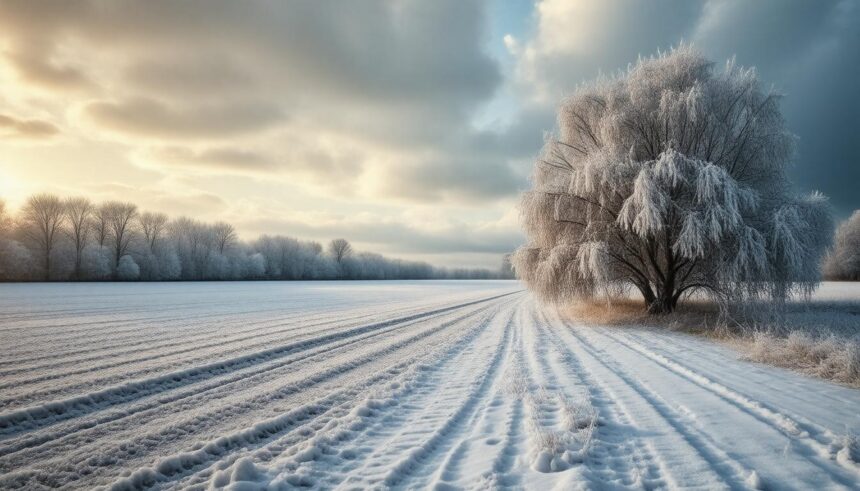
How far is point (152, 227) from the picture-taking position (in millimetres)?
73938

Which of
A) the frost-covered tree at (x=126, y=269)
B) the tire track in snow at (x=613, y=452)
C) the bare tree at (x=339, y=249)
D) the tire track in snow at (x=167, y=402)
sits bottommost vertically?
the tire track in snow at (x=167, y=402)

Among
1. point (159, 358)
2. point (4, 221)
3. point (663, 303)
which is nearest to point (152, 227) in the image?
point (4, 221)

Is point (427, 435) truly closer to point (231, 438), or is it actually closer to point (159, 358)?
point (231, 438)

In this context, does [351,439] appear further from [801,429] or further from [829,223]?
[829,223]

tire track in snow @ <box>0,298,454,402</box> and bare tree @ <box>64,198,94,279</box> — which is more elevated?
bare tree @ <box>64,198,94,279</box>

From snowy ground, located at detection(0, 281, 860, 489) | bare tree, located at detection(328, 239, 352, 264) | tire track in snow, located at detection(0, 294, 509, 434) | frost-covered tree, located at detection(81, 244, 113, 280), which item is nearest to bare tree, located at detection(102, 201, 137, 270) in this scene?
frost-covered tree, located at detection(81, 244, 113, 280)

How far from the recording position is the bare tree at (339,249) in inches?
Result: 4517

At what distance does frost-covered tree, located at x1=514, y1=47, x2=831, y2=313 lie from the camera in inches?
454

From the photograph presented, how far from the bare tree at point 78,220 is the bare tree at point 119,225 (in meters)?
2.91

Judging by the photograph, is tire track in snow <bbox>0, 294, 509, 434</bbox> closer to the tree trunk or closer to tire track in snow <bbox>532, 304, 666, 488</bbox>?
tire track in snow <bbox>532, 304, 666, 488</bbox>

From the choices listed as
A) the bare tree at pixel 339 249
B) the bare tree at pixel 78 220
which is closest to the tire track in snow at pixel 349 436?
the bare tree at pixel 78 220

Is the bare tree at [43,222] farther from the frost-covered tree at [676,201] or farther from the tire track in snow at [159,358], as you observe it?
the frost-covered tree at [676,201]

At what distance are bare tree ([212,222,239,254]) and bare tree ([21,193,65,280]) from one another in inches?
1132

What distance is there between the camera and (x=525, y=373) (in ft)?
21.2
